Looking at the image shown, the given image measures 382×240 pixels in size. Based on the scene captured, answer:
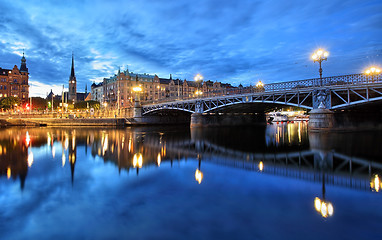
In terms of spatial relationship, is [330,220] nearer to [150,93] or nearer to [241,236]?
[241,236]

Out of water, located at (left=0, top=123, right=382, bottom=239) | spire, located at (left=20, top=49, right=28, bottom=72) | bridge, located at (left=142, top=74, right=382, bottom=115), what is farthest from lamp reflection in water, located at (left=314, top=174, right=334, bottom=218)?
spire, located at (left=20, top=49, right=28, bottom=72)

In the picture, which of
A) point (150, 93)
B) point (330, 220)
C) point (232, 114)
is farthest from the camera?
point (150, 93)

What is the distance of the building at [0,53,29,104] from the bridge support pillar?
123866mm

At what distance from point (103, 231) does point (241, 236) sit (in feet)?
10.3

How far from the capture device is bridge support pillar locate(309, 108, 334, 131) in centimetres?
3015

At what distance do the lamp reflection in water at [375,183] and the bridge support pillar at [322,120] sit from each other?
21844 millimetres

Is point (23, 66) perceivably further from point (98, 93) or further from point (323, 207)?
point (323, 207)

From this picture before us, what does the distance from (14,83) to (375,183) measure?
13981cm

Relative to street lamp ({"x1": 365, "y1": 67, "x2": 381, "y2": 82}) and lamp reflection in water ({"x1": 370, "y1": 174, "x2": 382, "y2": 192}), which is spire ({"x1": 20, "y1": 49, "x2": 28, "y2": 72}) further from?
lamp reflection in water ({"x1": 370, "y1": 174, "x2": 382, "y2": 192})

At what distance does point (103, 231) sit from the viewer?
18.5ft

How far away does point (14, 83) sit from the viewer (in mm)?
114875

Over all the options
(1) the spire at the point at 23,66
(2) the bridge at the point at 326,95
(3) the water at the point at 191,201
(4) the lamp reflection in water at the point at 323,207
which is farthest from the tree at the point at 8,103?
(4) the lamp reflection in water at the point at 323,207

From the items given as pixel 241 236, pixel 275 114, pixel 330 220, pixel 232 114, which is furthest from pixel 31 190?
pixel 275 114

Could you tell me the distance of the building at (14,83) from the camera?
4455 inches
